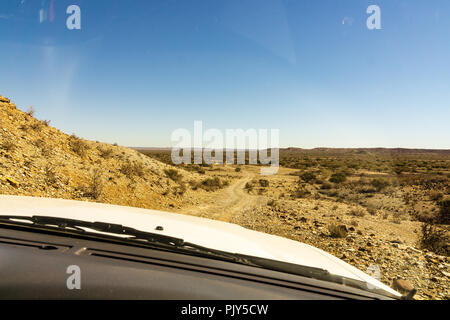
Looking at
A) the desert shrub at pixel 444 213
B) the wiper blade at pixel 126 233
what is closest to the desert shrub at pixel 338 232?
the desert shrub at pixel 444 213

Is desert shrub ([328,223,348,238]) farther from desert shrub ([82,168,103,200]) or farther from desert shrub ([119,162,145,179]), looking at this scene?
desert shrub ([119,162,145,179])

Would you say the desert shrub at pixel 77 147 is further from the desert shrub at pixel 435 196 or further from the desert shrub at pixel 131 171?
the desert shrub at pixel 435 196

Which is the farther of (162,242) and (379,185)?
(379,185)

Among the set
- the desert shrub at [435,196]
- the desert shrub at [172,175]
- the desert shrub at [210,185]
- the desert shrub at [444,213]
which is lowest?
the desert shrub at [444,213]

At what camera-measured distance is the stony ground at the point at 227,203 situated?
588 cm

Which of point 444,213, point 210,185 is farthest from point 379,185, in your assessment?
point 210,185

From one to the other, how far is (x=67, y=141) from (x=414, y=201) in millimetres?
20457

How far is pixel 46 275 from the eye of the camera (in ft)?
4.94

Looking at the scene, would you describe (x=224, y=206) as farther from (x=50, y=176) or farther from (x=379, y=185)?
(x=379, y=185)

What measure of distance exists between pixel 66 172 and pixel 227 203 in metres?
7.95

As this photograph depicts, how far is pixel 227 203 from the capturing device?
13312 mm

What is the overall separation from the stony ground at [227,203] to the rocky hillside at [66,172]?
0.09 ft
